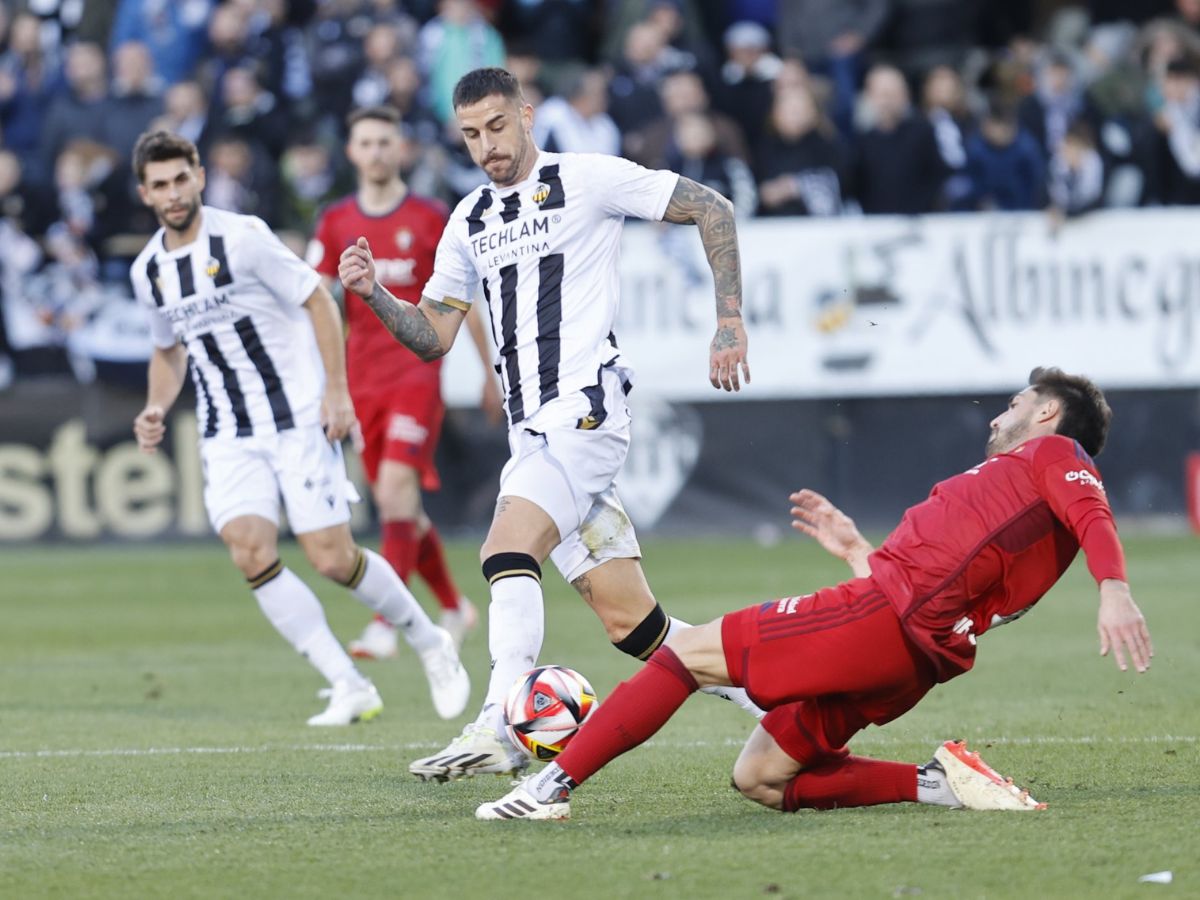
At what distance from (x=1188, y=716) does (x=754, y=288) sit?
8495 millimetres

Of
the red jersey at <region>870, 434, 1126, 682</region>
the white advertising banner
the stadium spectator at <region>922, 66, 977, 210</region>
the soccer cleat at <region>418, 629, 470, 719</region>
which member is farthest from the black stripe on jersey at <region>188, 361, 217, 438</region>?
the stadium spectator at <region>922, 66, 977, 210</region>

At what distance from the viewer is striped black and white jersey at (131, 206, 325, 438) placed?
823 cm

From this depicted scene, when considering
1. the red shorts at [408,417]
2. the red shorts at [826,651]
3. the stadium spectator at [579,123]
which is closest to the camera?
the red shorts at [826,651]

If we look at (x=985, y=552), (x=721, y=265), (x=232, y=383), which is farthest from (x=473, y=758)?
(x=232, y=383)

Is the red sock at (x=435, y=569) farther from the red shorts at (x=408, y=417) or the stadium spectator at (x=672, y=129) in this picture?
the stadium spectator at (x=672, y=129)

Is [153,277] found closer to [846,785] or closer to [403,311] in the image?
A: [403,311]

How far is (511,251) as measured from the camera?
6.46 metres

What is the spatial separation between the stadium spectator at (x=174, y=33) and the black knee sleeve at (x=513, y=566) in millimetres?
12602

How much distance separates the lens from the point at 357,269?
19.6ft

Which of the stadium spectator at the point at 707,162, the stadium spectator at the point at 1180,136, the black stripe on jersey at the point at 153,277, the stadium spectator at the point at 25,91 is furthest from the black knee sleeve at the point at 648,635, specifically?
the stadium spectator at the point at 25,91

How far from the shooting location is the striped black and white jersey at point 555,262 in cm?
639

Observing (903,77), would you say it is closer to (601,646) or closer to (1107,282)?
(1107,282)

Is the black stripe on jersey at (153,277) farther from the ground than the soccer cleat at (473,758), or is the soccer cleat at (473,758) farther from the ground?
the black stripe on jersey at (153,277)

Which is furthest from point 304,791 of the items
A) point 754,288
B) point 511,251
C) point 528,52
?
point 528,52
